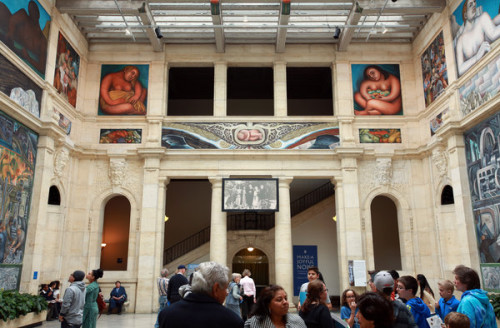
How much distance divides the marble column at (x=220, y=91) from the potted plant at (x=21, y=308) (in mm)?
8791

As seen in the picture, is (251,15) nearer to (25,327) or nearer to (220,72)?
(220,72)

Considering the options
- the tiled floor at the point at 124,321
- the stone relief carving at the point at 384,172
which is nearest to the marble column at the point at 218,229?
the tiled floor at the point at 124,321

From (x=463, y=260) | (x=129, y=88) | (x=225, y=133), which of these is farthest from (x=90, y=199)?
(x=463, y=260)

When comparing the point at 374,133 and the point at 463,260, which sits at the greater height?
the point at 374,133

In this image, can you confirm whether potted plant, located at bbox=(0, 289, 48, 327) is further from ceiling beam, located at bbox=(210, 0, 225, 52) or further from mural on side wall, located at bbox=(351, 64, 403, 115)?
mural on side wall, located at bbox=(351, 64, 403, 115)

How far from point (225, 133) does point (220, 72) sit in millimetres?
2653

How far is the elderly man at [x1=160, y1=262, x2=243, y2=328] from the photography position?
2631 millimetres

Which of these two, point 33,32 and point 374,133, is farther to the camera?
point 374,133

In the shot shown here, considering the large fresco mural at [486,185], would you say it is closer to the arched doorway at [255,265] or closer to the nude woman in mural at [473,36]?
the nude woman in mural at [473,36]

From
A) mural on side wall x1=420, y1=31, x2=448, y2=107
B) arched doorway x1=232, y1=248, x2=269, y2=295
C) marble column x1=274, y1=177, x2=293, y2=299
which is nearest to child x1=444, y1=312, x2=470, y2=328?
marble column x1=274, y1=177, x2=293, y2=299

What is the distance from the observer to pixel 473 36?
39.8 feet

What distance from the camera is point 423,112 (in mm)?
15422

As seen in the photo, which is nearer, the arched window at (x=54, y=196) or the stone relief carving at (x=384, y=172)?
the arched window at (x=54, y=196)

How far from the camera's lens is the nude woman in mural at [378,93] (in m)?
16.0
